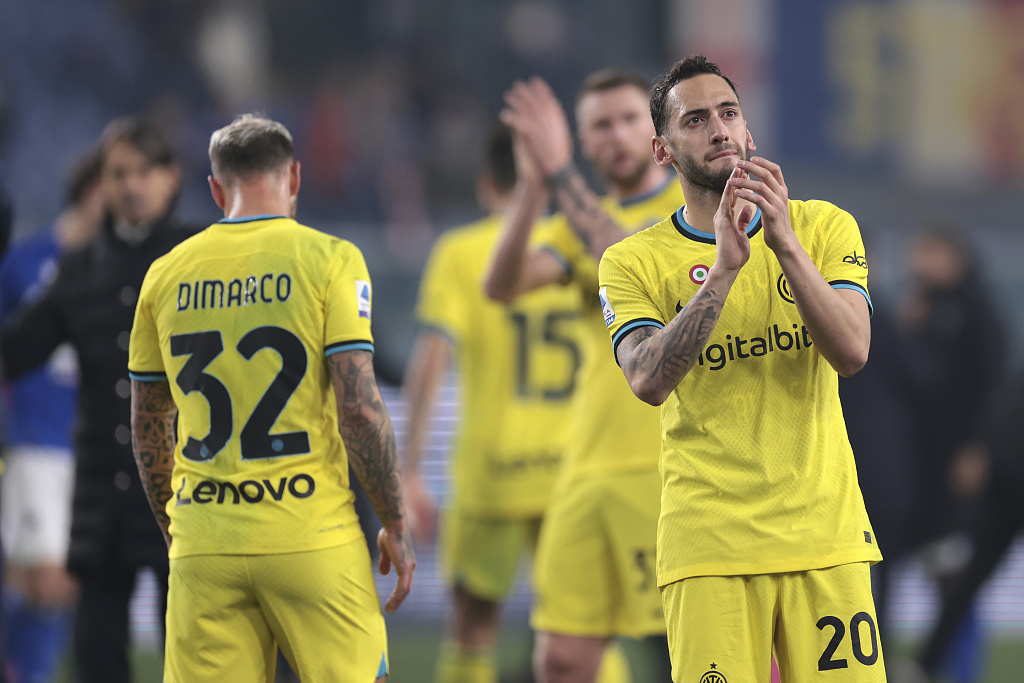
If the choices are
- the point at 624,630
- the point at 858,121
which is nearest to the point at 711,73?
the point at 624,630

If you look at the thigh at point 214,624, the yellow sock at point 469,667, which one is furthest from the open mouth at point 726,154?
the yellow sock at point 469,667

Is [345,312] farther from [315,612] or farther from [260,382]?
[315,612]

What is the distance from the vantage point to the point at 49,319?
16.0 feet

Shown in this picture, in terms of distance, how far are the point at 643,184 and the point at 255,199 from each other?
1.75 m

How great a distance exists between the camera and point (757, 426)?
3014 millimetres

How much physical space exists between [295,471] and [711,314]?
48.7 inches

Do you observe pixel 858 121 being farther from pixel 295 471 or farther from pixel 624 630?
pixel 295 471

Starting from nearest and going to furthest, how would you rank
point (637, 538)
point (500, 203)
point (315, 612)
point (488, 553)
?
point (315, 612) → point (637, 538) → point (488, 553) → point (500, 203)

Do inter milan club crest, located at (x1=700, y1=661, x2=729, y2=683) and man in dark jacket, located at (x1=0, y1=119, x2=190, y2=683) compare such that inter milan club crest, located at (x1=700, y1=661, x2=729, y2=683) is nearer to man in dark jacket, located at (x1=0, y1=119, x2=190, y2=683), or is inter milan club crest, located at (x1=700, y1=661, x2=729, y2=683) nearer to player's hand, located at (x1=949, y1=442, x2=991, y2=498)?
man in dark jacket, located at (x1=0, y1=119, x2=190, y2=683)

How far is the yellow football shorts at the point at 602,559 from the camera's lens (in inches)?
177

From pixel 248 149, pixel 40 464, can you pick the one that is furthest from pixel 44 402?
pixel 248 149

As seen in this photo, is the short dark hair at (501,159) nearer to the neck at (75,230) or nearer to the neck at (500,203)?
the neck at (500,203)

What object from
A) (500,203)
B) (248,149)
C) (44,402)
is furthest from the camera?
(44,402)

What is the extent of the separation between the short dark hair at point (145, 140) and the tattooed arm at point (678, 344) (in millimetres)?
2489
